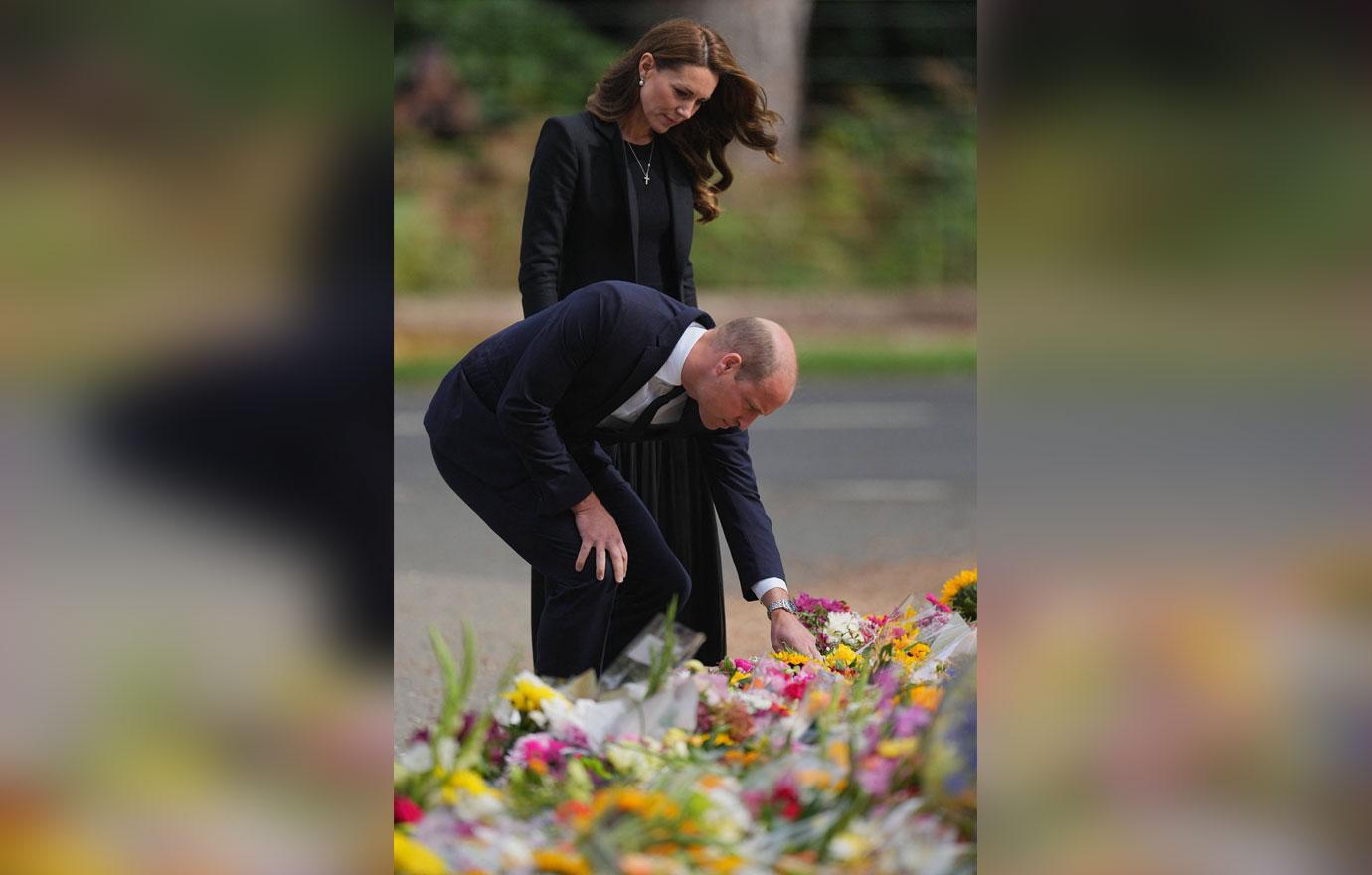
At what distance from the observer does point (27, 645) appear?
1.59 metres

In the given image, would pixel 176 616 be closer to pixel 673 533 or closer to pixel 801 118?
pixel 673 533

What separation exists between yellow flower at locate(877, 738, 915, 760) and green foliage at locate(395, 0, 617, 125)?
11.0 metres

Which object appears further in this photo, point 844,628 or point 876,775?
point 844,628

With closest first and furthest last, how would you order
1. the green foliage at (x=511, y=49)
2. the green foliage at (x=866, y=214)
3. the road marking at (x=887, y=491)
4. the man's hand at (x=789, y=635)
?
the man's hand at (x=789, y=635)
the road marking at (x=887, y=491)
the green foliage at (x=866, y=214)
the green foliage at (x=511, y=49)

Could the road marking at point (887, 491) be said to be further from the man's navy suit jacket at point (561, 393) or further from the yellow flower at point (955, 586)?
the man's navy suit jacket at point (561, 393)

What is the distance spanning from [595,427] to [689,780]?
3.08ft

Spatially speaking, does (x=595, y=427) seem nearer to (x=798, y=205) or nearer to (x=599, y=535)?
(x=599, y=535)

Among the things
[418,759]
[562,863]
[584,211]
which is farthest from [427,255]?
[562,863]

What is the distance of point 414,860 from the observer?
1.77 m

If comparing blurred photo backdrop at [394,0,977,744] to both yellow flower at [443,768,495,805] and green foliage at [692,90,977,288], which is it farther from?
yellow flower at [443,768,495,805]

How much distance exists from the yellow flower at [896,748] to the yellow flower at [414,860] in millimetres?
581

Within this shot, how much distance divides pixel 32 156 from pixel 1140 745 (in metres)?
1.39

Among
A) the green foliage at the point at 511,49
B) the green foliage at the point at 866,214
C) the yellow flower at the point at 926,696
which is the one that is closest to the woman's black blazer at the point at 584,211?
the yellow flower at the point at 926,696

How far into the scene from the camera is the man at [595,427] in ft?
8.32
